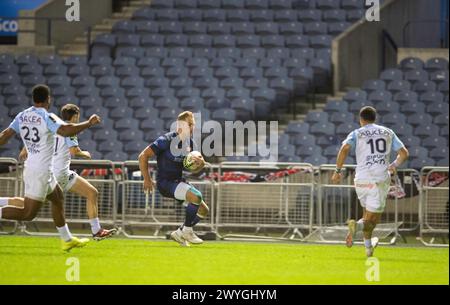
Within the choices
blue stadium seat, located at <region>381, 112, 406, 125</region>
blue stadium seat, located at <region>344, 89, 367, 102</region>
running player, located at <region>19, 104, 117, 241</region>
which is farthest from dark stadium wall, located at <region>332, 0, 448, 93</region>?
running player, located at <region>19, 104, 117, 241</region>

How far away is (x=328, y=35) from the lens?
2711 cm

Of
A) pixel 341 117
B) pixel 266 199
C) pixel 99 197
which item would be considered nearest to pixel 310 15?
pixel 341 117

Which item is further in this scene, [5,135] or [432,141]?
[432,141]

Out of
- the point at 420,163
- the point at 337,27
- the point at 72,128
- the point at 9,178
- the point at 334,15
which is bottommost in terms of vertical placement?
the point at 9,178

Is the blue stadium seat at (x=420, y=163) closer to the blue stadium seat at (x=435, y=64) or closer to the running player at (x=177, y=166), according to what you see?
the blue stadium seat at (x=435, y=64)

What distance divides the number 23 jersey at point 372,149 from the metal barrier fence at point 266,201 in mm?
3903

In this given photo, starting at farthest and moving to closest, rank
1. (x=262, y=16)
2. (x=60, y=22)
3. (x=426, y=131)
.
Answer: (x=60, y=22), (x=262, y=16), (x=426, y=131)

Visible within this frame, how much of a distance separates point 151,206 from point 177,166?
4.01 metres

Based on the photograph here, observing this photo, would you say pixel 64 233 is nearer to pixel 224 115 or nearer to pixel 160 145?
pixel 160 145

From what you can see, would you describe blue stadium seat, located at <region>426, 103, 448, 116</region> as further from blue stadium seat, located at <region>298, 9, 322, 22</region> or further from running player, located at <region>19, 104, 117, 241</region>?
running player, located at <region>19, 104, 117, 241</region>

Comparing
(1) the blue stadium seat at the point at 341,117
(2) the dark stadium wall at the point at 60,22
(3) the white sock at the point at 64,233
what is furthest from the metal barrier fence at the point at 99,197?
(2) the dark stadium wall at the point at 60,22

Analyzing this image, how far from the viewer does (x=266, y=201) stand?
19.5 metres

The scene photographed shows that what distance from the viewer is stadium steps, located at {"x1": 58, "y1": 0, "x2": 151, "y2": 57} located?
94.9 ft

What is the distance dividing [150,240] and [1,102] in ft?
30.6
